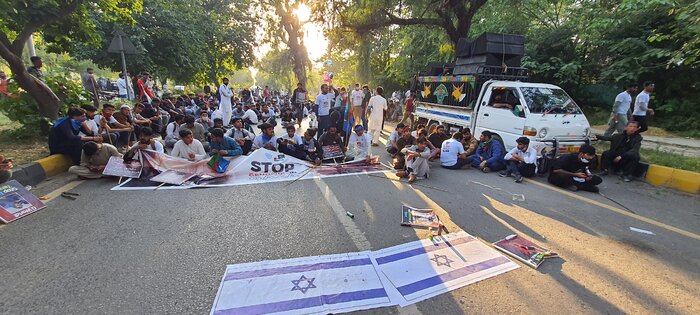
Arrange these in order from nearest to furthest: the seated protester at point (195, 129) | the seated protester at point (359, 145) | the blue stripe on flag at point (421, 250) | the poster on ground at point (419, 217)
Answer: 1. the blue stripe on flag at point (421, 250)
2. the poster on ground at point (419, 217)
3. the seated protester at point (359, 145)
4. the seated protester at point (195, 129)

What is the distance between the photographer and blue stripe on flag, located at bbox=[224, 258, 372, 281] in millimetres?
2902

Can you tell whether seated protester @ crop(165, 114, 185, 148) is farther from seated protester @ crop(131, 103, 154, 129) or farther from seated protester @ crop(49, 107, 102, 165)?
seated protester @ crop(49, 107, 102, 165)

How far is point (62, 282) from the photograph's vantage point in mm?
2766

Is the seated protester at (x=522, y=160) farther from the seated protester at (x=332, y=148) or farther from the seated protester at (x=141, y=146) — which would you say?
the seated protester at (x=141, y=146)

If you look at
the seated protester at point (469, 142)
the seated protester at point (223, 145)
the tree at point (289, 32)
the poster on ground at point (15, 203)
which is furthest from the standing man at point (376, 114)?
the tree at point (289, 32)

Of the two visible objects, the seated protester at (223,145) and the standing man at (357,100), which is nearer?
the seated protester at (223,145)

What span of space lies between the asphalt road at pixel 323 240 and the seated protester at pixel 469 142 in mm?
1935

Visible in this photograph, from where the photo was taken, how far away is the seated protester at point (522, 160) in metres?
6.48

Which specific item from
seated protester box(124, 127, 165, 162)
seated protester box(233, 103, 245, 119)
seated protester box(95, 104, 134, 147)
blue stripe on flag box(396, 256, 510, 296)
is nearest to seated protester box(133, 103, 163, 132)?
seated protester box(95, 104, 134, 147)

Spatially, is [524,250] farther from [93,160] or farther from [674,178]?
[93,160]

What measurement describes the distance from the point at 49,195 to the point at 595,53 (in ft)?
57.7

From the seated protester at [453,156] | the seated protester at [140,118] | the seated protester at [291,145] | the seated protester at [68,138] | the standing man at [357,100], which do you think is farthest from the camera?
the standing man at [357,100]

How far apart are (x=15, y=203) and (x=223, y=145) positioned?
327 centimetres

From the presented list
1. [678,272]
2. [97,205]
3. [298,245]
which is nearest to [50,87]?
[97,205]
